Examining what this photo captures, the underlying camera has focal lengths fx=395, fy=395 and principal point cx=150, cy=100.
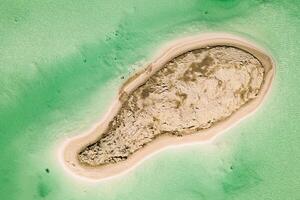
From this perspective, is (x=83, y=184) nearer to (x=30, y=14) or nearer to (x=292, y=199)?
(x=30, y=14)

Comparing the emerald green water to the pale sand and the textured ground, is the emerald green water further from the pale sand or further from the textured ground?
the textured ground

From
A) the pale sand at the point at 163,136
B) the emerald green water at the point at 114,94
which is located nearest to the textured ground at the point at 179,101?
the pale sand at the point at 163,136

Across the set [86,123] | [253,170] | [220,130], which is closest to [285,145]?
[253,170]

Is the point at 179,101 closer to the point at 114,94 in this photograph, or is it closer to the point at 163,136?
the point at 163,136

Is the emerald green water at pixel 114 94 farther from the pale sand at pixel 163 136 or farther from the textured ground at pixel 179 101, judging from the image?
the textured ground at pixel 179 101

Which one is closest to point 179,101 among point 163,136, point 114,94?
point 163,136
